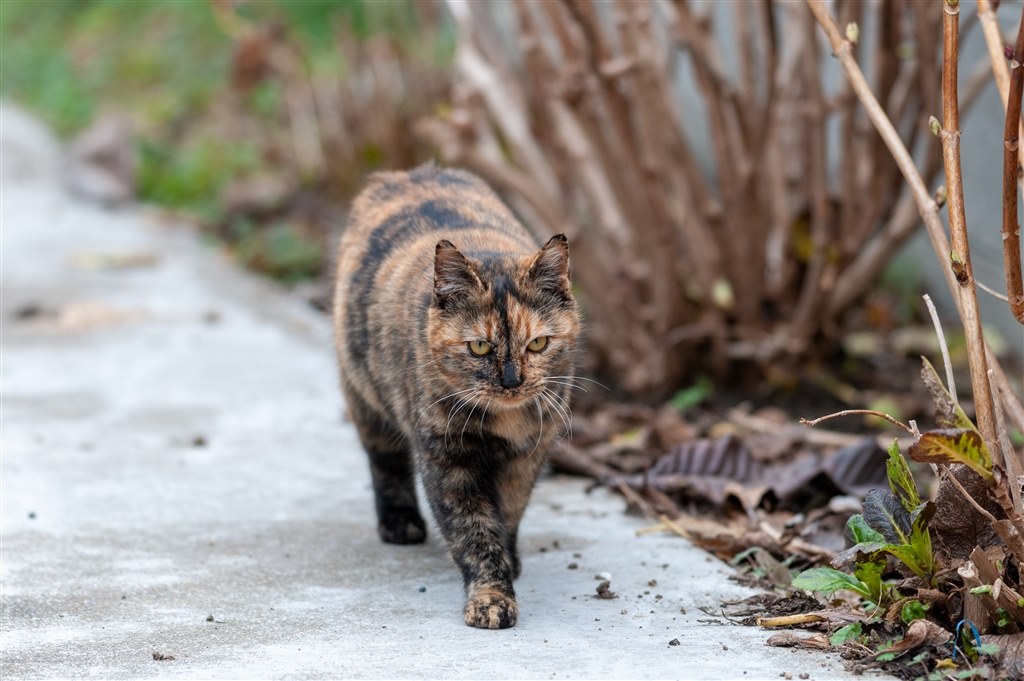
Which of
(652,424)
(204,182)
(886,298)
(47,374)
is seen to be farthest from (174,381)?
(204,182)

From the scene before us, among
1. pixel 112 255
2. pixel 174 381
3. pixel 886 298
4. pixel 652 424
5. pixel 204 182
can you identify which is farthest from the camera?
pixel 204 182

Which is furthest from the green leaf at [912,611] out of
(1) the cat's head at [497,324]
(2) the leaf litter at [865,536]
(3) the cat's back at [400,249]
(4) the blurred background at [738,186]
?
(4) the blurred background at [738,186]

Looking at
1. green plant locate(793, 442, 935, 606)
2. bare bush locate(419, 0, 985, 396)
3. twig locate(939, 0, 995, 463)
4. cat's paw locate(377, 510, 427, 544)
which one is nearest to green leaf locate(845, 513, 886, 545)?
green plant locate(793, 442, 935, 606)

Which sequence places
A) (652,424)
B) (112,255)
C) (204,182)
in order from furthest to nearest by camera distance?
(204,182) → (112,255) → (652,424)

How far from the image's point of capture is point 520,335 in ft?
11.6

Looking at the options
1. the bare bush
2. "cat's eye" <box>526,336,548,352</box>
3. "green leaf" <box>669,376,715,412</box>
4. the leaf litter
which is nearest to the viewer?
the leaf litter

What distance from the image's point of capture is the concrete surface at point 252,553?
307 cm

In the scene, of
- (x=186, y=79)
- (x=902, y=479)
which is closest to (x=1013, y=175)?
(x=902, y=479)

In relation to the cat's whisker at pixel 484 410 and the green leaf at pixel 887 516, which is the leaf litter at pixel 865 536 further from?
the cat's whisker at pixel 484 410

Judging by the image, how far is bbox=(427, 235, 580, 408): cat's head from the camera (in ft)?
11.5

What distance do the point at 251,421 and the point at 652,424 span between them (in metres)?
1.73

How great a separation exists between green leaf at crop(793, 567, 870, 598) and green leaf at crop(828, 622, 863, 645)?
0.08 meters

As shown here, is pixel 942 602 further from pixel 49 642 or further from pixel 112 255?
pixel 112 255

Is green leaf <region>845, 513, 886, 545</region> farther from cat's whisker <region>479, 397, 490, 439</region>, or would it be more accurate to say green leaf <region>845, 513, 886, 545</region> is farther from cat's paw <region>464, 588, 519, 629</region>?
cat's whisker <region>479, 397, 490, 439</region>
